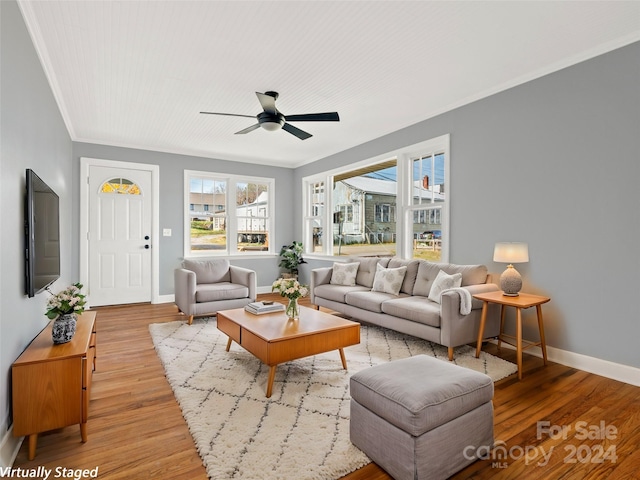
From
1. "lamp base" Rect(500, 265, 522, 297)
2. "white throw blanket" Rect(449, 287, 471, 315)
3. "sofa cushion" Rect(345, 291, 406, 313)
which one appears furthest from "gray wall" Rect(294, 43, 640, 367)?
"sofa cushion" Rect(345, 291, 406, 313)

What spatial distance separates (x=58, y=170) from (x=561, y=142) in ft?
17.4

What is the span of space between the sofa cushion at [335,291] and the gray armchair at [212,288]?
94 cm

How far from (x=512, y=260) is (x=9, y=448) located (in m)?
3.82

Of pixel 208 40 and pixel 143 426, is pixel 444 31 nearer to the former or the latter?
pixel 208 40

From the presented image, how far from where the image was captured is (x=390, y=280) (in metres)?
4.33

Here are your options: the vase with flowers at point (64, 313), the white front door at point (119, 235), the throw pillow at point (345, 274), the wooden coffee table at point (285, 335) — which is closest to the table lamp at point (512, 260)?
the wooden coffee table at point (285, 335)

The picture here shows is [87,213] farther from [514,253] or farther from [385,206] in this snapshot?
[514,253]

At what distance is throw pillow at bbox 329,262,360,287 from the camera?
16.4 ft

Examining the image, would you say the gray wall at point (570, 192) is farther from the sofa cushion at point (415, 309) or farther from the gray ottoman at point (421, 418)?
the gray ottoman at point (421, 418)

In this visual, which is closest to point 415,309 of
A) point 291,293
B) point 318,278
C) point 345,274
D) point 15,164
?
point 291,293

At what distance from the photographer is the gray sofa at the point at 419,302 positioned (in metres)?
3.23

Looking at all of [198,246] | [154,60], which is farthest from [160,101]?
[198,246]

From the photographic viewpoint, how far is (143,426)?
2178 mm

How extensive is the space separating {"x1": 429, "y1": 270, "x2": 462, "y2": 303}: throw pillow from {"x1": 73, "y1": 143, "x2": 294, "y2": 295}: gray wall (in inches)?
163
